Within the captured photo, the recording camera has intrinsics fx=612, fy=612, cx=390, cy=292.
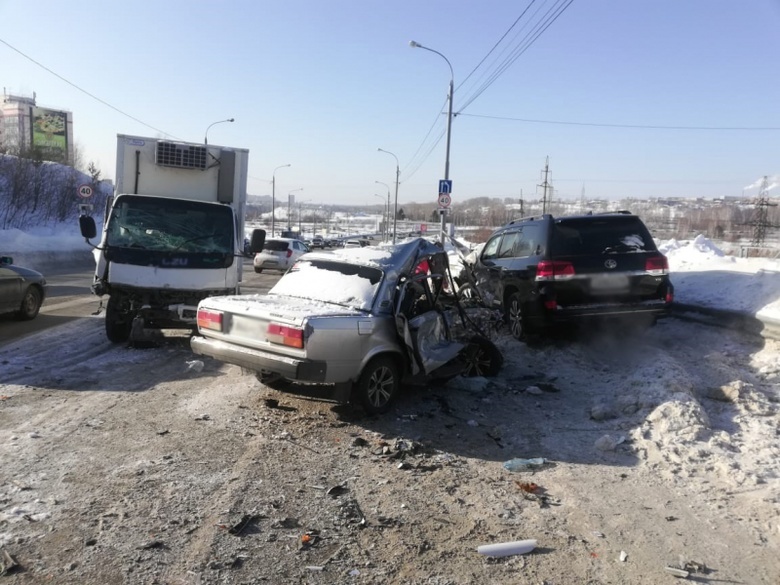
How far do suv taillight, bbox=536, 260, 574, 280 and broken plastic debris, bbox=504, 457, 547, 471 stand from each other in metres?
3.64

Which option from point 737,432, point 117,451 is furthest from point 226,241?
point 737,432

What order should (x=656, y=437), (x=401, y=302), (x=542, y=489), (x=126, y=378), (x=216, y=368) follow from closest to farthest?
(x=542, y=489) → (x=656, y=437) → (x=401, y=302) → (x=126, y=378) → (x=216, y=368)

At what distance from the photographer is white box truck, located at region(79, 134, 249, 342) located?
8.78m

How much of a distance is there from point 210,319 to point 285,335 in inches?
44.0

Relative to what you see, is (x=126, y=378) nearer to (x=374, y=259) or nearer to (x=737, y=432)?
(x=374, y=259)

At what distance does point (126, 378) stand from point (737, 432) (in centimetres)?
644

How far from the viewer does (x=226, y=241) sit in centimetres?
941

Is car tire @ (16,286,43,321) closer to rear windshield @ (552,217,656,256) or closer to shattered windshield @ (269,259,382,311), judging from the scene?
shattered windshield @ (269,259,382,311)

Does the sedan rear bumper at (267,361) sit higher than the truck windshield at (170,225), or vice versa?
the truck windshield at (170,225)

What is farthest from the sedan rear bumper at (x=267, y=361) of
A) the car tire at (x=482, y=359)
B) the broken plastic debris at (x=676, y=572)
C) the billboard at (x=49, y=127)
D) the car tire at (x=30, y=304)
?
the billboard at (x=49, y=127)

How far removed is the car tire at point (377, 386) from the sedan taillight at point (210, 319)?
1518 millimetres

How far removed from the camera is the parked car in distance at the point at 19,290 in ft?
33.5

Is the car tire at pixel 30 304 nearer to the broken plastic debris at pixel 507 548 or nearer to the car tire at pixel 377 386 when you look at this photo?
the car tire at pixel 377 386

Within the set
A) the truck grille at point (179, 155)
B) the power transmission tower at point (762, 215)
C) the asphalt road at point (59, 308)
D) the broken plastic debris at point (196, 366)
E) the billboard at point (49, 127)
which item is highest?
the billboard at point (49, 127)
